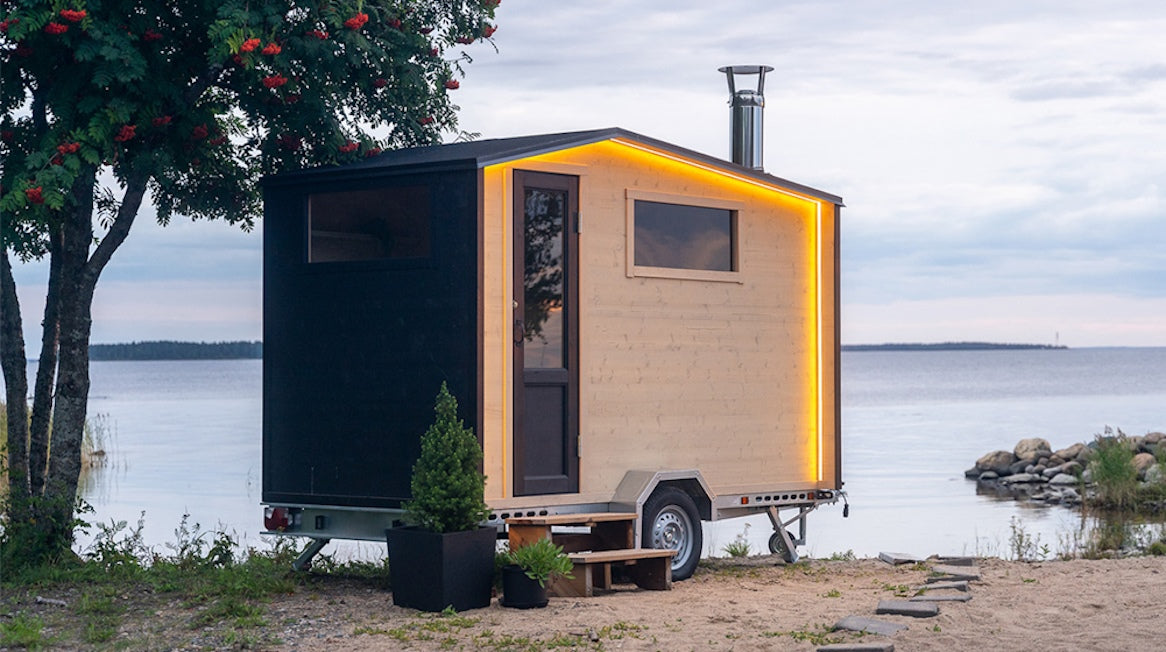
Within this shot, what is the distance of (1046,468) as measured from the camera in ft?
81.0

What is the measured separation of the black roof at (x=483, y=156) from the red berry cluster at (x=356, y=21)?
3.02 ft

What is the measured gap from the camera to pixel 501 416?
9.06 metres

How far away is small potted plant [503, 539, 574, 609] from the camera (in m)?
8.30

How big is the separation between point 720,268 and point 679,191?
689 mm

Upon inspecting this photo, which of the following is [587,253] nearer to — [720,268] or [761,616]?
[720,268]

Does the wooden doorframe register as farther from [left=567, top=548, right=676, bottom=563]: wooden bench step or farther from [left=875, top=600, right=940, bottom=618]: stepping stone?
[left=875, top=600, right=940, bottom=618]: stepping stone

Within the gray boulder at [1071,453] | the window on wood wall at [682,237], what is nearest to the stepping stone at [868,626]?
the window on wood wall at [682,237]

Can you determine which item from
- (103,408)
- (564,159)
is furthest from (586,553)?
(103,408)

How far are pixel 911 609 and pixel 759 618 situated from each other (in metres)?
0.83

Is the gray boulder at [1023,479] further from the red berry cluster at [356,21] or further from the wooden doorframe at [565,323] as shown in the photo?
the red berry cluster at [356,21]

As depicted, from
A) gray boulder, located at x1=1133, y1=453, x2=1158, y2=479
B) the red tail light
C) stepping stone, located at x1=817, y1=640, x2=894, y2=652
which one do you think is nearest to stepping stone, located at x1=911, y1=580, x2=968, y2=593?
stepping stone, located at x1=817, y1=640, x2=894, y2=652

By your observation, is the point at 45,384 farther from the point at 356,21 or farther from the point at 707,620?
the point at 707,620

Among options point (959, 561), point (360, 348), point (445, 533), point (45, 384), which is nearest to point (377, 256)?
point (360, 348)

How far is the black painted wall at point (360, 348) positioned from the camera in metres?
9.02
